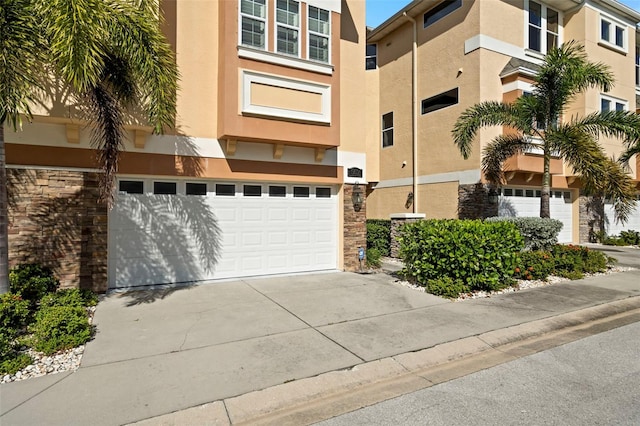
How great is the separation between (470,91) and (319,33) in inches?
268

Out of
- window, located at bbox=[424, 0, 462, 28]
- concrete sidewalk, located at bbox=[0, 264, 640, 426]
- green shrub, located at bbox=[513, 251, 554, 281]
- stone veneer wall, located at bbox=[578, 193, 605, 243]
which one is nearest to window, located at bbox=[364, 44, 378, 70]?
window, located at bbox=[424, 0, 462, 28]

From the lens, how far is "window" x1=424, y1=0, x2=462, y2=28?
14703 millimetres

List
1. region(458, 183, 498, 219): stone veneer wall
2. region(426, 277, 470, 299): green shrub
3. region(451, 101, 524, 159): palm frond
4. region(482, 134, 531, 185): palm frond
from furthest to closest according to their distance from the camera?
region(458, 183, 498, 219): stone veneer wall
region(482, 134, 531, 185): palm frond
region(451, 101, 524, 159): palm frond
region(426, 277, 470, 299): green shrub

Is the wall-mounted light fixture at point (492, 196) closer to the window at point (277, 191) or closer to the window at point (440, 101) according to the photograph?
the window at point (440, 101)

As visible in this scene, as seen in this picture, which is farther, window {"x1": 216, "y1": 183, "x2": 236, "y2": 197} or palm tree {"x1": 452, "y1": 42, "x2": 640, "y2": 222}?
palm tree {"x1": 452, "y1": 42, "x2": 640, "y2": 222}

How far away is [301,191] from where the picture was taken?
10.4 m

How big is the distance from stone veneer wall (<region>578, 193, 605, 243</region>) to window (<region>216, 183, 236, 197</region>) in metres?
16.2

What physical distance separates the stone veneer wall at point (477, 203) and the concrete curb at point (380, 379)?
7.09m

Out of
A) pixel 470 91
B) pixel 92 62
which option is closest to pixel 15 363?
pixel 92 62

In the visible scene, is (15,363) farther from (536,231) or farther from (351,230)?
(536,231)

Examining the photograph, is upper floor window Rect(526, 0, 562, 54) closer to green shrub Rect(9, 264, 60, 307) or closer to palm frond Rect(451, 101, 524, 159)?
palm frond Rect(451, 101, 524, 159)

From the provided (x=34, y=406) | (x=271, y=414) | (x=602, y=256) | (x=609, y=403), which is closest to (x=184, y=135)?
(x=34, y=406)

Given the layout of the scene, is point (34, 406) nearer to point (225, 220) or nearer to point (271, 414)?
point (271, 414)

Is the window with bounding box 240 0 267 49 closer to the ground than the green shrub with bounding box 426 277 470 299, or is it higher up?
higher up
